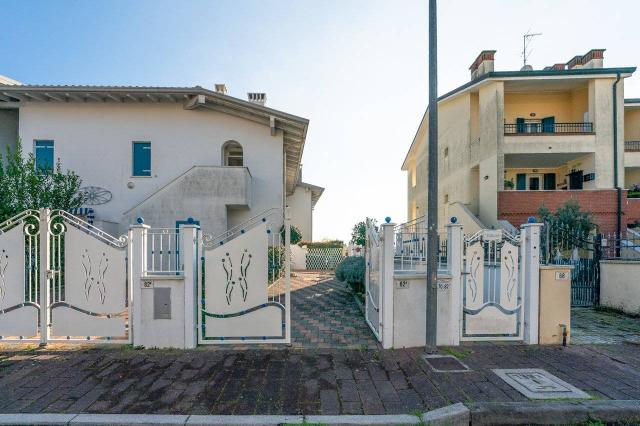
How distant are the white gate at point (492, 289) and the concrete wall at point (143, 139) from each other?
813cm

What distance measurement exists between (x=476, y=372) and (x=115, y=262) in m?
5.95

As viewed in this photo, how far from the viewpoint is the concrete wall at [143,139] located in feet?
39.2

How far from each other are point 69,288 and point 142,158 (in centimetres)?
847

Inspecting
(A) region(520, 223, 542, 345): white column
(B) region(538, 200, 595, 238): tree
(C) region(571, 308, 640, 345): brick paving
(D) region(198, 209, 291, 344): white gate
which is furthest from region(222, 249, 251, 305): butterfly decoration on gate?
(B) region(538, 200, 595, 238): tree

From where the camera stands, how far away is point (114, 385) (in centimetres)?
387

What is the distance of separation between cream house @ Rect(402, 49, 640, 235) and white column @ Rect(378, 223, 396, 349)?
10388mm

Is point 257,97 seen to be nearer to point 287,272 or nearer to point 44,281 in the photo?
point 44,281

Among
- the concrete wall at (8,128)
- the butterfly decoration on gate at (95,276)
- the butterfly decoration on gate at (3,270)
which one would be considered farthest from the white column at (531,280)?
the concrete wall at (8,128)

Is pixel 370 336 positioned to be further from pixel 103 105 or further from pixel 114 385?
pixel 103 105

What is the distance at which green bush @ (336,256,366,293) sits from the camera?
340 inches

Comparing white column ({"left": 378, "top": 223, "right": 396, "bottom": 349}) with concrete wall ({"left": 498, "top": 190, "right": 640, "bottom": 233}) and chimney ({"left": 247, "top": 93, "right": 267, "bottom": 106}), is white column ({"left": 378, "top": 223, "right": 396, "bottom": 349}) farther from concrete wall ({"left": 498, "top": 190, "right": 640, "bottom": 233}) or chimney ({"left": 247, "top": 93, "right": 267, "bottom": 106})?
chimney ({"left": 247, "top": 93, "right": 267, "bottom": 106})

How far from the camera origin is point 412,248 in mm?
5977

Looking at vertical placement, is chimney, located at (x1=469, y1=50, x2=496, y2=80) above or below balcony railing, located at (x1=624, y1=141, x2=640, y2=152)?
above

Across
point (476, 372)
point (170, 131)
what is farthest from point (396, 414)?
point (170, 131)
